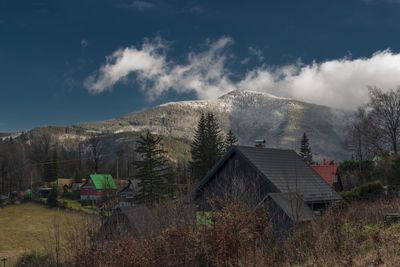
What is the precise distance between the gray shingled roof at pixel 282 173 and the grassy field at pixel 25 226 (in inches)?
716

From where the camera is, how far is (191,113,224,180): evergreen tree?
5359 centimetres

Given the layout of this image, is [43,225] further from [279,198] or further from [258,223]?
[258,223]

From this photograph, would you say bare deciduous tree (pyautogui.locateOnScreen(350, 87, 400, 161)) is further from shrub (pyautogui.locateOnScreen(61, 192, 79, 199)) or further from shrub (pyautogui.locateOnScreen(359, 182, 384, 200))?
shrub (pyautogui.locateOnScreen(61, 192, 79, 199))

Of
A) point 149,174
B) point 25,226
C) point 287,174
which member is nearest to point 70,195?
point 25,226

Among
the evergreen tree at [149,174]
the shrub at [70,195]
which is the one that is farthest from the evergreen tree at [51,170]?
the evergreen tree at [149,174]

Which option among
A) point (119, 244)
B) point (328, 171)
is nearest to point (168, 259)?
point (119, 244)

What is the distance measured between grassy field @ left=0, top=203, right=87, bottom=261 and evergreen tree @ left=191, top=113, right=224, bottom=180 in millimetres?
21500

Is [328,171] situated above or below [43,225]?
above

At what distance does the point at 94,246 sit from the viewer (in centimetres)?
686

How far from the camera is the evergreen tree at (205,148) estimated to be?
53.6m

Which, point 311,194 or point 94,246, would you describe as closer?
point 94,246

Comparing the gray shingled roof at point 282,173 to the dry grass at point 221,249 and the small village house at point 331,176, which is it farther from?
the small village house at point 331,176

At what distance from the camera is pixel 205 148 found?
179ft

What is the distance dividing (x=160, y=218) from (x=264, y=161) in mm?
13881
